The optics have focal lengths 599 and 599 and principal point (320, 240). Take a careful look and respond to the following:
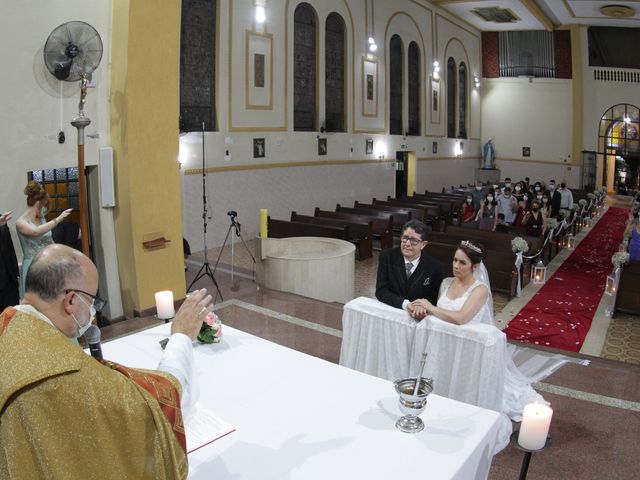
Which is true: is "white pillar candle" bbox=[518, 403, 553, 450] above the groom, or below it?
below

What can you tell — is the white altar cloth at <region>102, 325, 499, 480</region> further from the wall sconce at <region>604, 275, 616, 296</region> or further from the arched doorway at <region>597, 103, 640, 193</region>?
the arched doorway at <region>597, 103, 640, 193</region>

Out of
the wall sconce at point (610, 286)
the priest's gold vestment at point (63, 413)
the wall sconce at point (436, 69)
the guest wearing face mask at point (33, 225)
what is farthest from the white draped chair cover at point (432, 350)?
the wall sconce at point (436, 69)

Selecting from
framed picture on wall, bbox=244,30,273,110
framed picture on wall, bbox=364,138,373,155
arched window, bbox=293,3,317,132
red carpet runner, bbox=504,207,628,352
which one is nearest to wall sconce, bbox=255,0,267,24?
framed picture on wall, bbox=244,30,273,110

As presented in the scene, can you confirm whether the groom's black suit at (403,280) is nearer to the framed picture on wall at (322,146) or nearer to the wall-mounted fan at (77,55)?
the wall-mounted fan at (77,55)

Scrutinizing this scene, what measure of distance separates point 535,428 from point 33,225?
4.35 meters

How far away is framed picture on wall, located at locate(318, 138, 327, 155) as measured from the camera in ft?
46.1

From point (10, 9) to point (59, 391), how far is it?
477 cm

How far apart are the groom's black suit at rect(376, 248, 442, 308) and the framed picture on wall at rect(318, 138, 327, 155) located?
9.99 m

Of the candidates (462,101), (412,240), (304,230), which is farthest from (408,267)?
(462,101)

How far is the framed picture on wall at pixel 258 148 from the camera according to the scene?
1220cm

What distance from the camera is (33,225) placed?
16.6 ft

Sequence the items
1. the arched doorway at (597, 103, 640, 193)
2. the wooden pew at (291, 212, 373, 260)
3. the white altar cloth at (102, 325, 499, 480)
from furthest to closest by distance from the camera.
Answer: the arched doorway at (597, 103, 640, 193), the wooden pew at (291, 212, 373, 260), the white altar cloth at (102, 325, 499, 480)

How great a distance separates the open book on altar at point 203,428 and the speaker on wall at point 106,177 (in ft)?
13.6

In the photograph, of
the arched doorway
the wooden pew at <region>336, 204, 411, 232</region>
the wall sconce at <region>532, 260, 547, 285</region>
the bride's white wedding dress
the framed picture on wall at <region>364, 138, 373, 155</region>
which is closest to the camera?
the bride's white wedding dress
